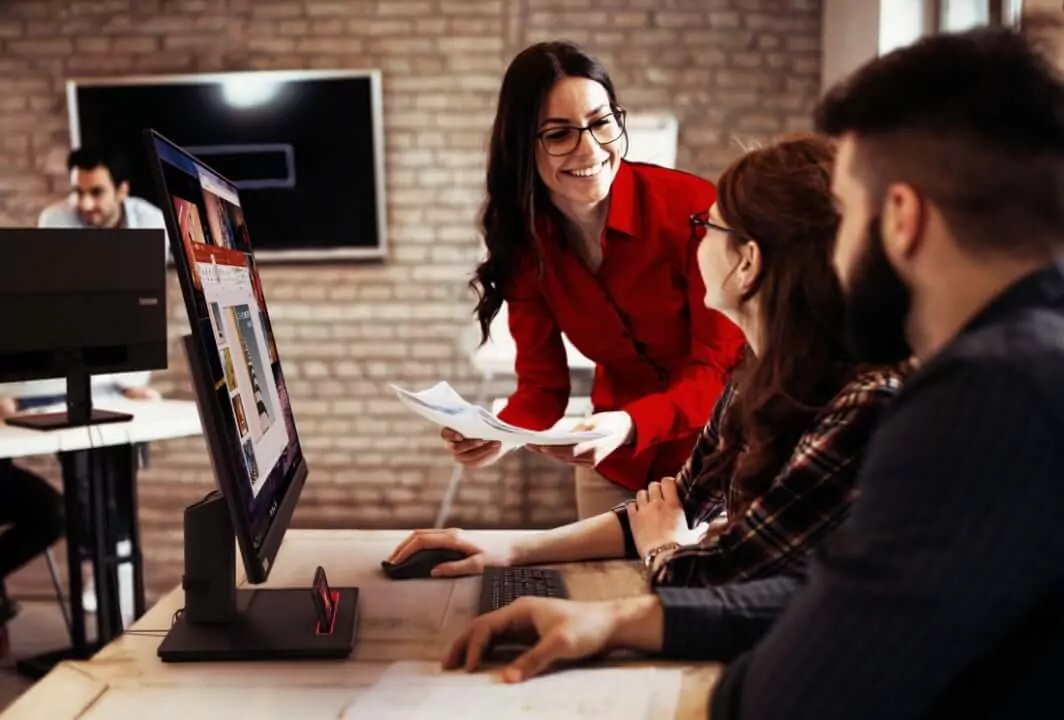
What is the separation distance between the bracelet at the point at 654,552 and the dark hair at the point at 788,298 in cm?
13

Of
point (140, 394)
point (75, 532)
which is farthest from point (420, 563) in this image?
point (140, 394)

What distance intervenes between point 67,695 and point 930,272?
2.81 feet

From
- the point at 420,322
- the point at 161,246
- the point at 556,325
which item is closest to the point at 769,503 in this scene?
the point at 556,325

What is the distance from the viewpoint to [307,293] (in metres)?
4.21

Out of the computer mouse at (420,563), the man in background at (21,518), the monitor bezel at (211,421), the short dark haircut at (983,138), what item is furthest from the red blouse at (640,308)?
the man in background at (21,518)

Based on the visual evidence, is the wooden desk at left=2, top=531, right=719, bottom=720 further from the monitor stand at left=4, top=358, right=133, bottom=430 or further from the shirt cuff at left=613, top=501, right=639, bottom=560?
the monitor stand at left=4, top=358, right=133, bottom=430

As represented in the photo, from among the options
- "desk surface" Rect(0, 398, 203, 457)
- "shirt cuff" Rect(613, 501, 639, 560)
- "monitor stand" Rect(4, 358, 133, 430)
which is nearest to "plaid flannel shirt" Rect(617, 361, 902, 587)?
"shirt cuff" Rect(613, 501, 639, 560)

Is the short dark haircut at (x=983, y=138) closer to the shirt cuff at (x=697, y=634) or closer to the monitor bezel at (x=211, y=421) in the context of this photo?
the shirt cuff at (x=697, y=634)

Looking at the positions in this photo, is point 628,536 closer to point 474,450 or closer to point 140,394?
point 474,450

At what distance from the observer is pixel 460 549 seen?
1346 millimetres

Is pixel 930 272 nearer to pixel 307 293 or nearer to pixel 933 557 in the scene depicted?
pixel 933 557

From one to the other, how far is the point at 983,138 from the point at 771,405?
1.64 ft

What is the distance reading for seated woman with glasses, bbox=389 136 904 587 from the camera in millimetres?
1017

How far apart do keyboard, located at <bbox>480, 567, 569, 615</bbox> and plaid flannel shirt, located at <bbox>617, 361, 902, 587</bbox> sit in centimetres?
15
